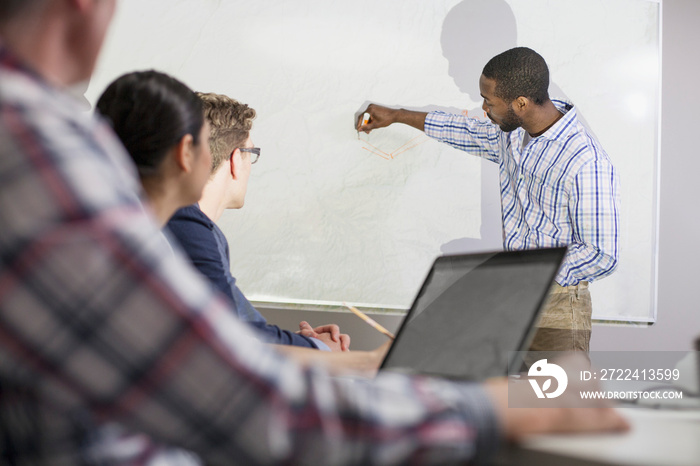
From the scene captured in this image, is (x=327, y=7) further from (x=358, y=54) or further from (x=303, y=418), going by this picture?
(x=303, y=418)

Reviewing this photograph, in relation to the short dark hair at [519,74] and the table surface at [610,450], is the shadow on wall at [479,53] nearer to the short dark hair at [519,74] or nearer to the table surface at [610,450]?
the short dark hair at [519,74]

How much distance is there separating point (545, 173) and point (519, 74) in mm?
397

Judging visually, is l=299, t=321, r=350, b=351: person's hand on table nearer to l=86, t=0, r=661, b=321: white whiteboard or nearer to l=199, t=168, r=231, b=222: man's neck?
l=199, t=168, r=231, b=222: man's neck

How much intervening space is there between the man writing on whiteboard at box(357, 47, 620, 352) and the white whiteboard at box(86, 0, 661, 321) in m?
0.09

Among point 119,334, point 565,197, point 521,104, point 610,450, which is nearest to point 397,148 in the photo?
point 521,104

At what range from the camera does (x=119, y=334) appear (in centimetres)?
34

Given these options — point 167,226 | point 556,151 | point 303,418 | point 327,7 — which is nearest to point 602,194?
point 556,151

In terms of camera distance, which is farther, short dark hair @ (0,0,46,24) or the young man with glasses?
the young man with glasses

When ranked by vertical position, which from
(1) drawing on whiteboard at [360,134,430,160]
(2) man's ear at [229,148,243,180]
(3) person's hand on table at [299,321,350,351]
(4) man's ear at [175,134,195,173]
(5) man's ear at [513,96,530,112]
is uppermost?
(5) man's ear at [513,96,530,112]

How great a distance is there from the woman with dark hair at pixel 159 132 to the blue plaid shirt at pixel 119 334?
0.68 metres

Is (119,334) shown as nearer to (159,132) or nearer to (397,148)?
(159,132)

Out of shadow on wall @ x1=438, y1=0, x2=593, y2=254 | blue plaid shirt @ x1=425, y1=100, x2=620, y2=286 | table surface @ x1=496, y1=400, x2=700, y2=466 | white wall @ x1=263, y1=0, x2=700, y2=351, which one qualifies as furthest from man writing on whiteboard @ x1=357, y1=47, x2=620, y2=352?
table surface @ x1=496, y1=400, x2=700, y2=466

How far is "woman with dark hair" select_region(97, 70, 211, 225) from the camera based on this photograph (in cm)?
105

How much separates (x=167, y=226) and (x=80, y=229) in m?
1.08
